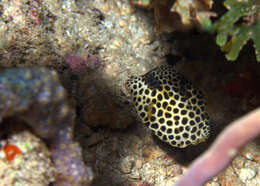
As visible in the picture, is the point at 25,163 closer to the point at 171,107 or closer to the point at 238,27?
the point at 171,107

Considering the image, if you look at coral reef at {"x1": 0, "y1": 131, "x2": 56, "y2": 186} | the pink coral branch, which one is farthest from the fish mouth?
the pink coral branch

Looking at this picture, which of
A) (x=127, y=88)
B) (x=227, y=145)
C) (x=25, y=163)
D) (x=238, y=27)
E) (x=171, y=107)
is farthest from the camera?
(x=127, y=88)

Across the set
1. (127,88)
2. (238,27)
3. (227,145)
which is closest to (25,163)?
(227,145)

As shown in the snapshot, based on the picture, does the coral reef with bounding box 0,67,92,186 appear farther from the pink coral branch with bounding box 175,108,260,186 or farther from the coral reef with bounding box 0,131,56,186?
the pink coral branch with bounding box 175,108,260,186

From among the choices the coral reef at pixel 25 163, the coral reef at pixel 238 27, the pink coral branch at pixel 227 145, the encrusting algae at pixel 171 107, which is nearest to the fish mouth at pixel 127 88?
the encrusting algae at pixel 171 107

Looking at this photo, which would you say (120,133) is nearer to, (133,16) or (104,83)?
(104,83)

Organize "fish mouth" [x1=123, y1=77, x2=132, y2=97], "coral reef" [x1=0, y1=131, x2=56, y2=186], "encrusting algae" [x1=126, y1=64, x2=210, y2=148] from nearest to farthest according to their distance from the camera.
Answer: "coral reef" [x1=0, y1=131, x2=56, y2=186] → "encrusting algae" [x1=126, y1=64, x2=210, y2=148] → "fish mouth" [x1=123, y1=77, x2=132, y2=97]

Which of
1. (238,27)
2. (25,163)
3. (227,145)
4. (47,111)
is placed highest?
(238,27)
